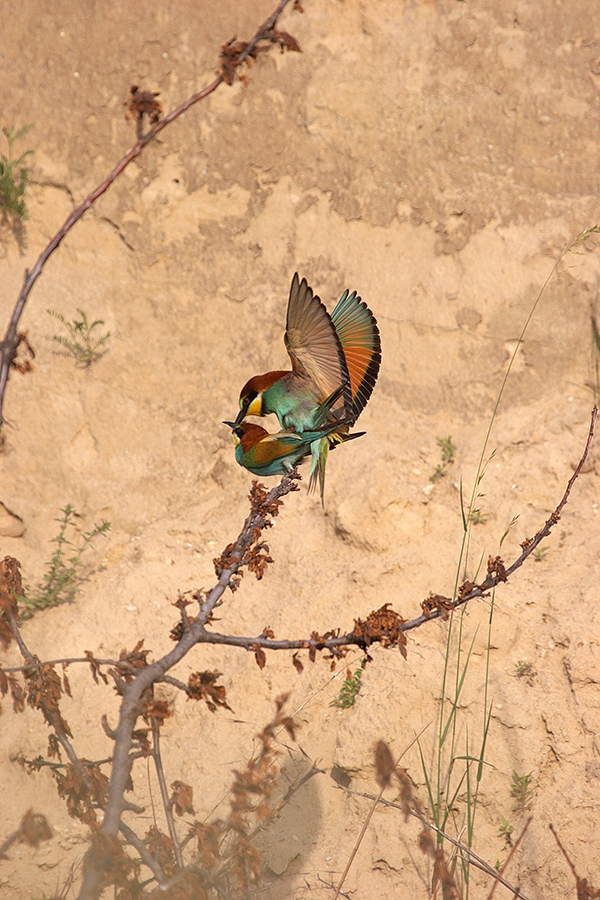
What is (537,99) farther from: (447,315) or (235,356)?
Answer: (235,356)

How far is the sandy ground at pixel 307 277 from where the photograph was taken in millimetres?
3342

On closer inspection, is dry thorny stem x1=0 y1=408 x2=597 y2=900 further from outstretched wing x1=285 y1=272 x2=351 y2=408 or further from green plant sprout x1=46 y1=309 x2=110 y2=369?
green plant sprout x1=46 y1=309 x2=110 y2=369

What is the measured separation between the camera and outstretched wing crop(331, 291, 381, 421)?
7.00 feet

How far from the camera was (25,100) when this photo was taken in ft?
12.7

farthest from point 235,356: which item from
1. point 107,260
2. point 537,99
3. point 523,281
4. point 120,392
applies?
point 537,99

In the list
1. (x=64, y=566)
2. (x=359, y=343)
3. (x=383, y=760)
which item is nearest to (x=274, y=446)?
(x=359, y=343)

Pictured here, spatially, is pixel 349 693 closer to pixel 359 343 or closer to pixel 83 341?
pixel 359 343

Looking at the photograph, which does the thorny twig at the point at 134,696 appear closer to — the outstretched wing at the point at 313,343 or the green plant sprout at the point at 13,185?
the outstretched wing at the point at 313,343

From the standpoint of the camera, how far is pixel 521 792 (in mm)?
2469

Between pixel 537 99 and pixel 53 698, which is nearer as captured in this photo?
pixel 53 698

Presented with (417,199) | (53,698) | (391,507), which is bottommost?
(53,698)

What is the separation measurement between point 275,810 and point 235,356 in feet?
7.18

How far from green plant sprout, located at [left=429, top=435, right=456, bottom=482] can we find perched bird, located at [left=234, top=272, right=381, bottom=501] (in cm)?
145

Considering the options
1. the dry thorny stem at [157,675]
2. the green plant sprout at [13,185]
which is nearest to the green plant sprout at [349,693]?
the dry thorny stem at [157,675]
